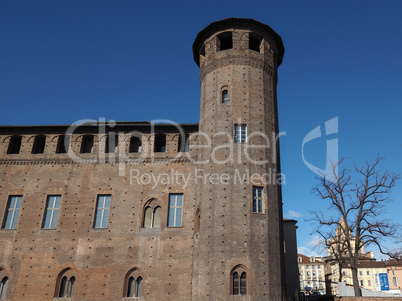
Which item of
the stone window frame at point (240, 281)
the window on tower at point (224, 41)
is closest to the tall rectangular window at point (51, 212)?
the stone window frame at point (240, 281)

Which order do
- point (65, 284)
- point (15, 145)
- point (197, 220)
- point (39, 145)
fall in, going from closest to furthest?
point (197, 220)
point (65, 284)
point (39, 145)
point (15, 145)

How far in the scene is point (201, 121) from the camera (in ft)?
61.2

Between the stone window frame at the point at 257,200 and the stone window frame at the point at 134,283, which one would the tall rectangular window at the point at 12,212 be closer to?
the stone window frame at the point at 134,283

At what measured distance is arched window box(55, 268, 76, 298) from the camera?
1669cm

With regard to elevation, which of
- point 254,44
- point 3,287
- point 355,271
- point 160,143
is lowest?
point 3,287

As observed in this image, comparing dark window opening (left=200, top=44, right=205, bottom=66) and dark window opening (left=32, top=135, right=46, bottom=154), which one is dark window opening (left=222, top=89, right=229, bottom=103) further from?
dark window opening (left=32, top=135, right=46, bottom=154)

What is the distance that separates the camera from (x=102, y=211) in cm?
1823

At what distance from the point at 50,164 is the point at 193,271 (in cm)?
991

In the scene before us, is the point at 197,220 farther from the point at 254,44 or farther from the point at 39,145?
the point at 39,145

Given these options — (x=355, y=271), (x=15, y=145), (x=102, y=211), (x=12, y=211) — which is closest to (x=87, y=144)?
(x=102, y=211)

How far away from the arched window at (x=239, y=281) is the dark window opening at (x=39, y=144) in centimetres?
1330

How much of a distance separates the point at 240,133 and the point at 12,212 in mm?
12622

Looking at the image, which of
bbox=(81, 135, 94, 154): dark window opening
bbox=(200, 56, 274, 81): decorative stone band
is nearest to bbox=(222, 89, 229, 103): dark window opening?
bbox=(200, 56, 274, 81): decorative stone band

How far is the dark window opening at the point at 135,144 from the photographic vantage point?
19797mm
